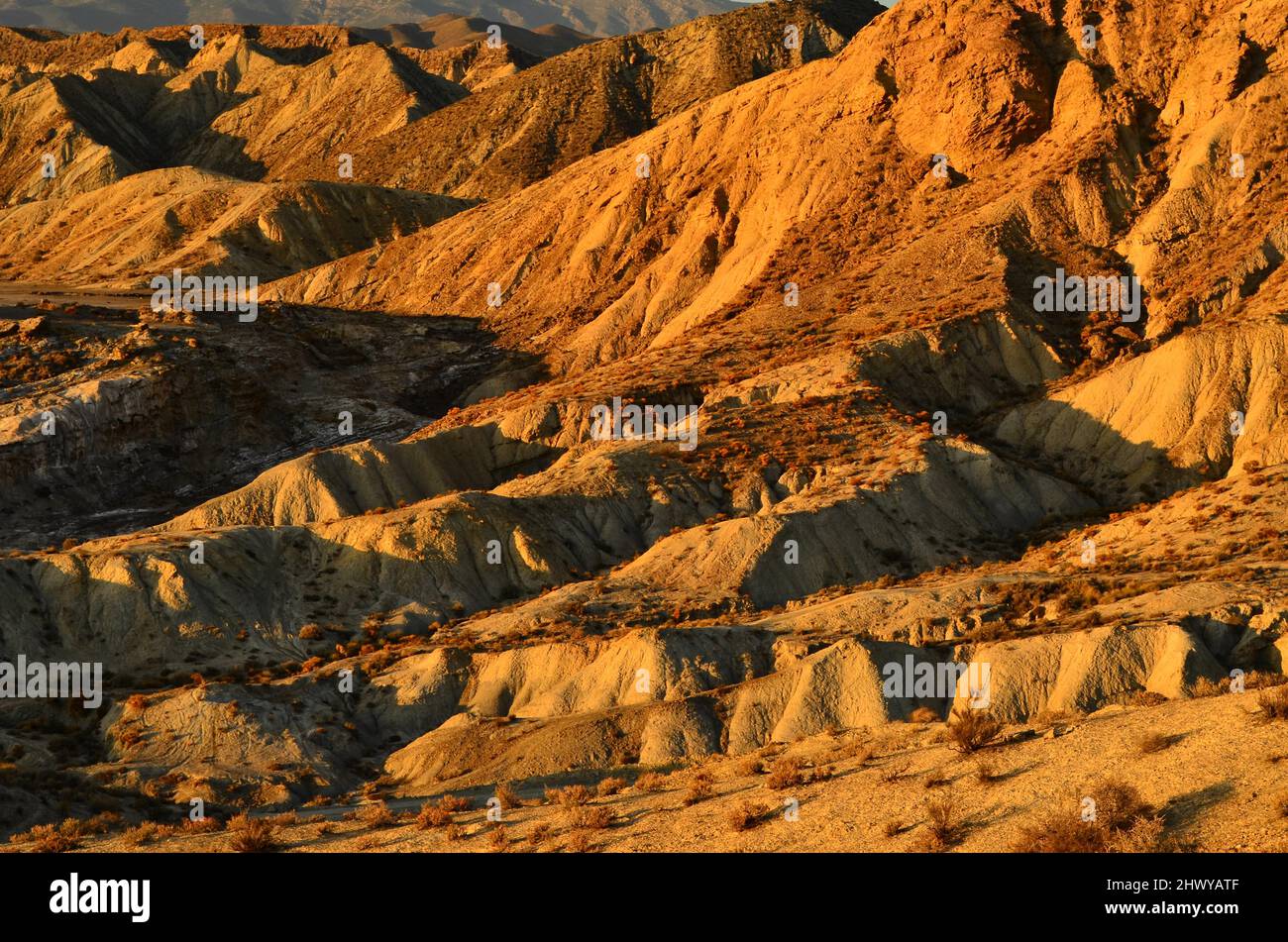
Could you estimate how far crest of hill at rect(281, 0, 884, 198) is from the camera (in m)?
148

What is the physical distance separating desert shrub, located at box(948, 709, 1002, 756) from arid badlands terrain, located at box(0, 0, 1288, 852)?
20 cm

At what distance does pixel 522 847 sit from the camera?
26500mm

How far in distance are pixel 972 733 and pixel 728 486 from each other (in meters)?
30.3

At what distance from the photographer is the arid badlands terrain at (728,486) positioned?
30.0 m

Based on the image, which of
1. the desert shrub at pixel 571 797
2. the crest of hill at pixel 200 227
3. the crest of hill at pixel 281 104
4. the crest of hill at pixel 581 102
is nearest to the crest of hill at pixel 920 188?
the crest of hill at pixel 200 227

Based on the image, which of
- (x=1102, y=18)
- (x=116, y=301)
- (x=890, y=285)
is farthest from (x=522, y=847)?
(x=116, y=301)

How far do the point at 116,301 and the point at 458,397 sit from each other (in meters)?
29.0

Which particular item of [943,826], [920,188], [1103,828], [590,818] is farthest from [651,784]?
[920,188]

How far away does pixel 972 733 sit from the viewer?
2741cm

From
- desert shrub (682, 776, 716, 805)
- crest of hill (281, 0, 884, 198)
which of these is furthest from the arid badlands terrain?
crest of hill (281, 0, 884, 198)

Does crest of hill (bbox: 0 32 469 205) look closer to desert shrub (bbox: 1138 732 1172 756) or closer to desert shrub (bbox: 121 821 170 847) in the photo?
desert shrub (bbox: 121 821 170 847)

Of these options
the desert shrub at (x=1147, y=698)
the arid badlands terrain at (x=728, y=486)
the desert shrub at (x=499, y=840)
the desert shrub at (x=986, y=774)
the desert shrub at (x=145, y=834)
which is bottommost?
the desert shrub at (x=499, y=840)

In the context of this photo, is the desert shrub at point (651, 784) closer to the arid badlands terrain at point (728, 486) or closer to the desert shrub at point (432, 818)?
the arid badlands terrain at point (728, 486)

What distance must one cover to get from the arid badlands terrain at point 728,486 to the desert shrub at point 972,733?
0.20 m
